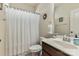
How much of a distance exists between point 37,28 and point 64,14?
55cm

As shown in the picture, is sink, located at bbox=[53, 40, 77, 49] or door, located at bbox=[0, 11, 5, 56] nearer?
sink, located at bbox=[53, 40, 77, 49]

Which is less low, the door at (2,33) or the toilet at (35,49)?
the door at (2,33)

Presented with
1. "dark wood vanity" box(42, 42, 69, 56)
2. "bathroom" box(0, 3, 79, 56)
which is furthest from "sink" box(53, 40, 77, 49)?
"dark wood vanity" box(42, 42, 69, 56)

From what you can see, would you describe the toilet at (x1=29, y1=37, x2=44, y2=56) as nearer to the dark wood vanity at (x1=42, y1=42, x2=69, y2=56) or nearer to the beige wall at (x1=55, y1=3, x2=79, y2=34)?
the dark wood vanity at (x1=42, y1=42, x2=69, y2=56)

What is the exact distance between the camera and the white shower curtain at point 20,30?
1.95 metres

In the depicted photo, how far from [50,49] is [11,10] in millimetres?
1009

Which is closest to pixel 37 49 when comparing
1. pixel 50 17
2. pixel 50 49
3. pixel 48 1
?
pixel 50 49

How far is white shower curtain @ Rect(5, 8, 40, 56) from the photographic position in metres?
1.95

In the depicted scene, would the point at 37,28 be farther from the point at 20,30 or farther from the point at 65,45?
the point at 65,45

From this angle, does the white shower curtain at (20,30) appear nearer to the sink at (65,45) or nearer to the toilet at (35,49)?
the toilet at (35,49)

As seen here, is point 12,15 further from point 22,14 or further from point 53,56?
point 53,56

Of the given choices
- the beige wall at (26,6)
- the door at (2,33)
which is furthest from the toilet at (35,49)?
the beige wall at (26,6)

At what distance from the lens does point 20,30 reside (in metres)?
2.11

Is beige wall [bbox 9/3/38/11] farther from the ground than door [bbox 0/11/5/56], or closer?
farther from the ground
